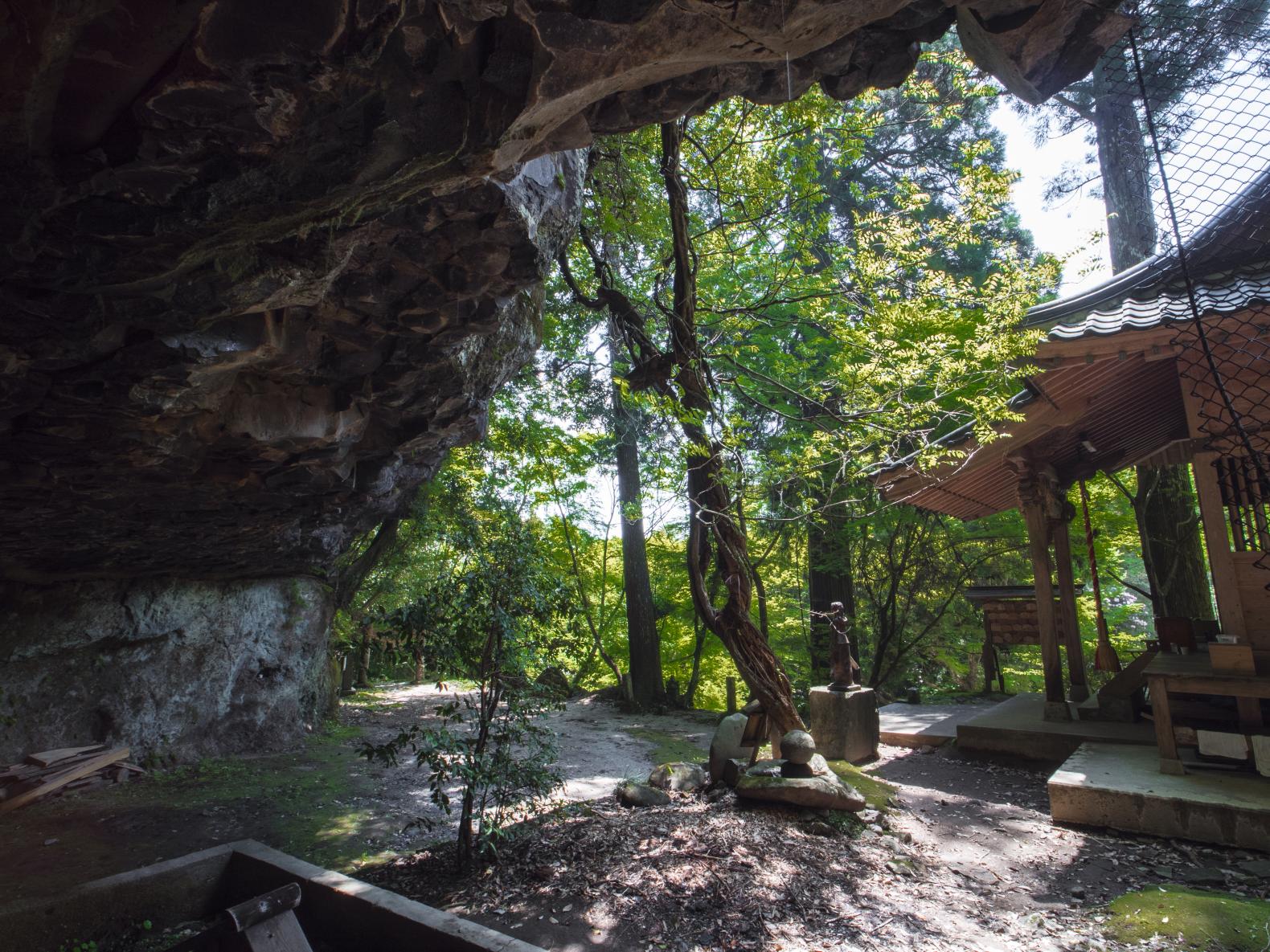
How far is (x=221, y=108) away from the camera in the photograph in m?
1.82

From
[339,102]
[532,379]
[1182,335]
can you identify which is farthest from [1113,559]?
[339,102]

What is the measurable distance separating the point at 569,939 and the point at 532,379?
7410mm

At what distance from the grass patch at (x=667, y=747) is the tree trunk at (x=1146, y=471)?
6.98 meters

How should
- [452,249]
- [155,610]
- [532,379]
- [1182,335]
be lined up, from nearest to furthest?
1. [452,249]
2. [1182,335]
3. [155,610]
4. [532,379]

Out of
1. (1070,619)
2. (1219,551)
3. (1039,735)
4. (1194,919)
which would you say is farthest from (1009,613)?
(1194,919)

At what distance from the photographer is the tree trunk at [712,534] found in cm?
568

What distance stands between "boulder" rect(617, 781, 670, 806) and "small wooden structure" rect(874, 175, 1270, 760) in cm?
352

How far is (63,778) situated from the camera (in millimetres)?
6809

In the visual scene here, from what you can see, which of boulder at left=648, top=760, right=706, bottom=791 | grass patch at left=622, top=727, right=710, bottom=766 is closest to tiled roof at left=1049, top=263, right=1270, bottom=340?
boulder at left=648, top=760, right=706, bottom=791

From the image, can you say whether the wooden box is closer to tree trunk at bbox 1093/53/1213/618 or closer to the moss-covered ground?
tree trunk at bbox 1093/53/1213/618

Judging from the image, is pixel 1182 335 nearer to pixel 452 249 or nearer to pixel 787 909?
pixel 787 909

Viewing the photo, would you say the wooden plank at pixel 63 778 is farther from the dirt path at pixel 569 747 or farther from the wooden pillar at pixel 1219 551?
the wooden pillar at pixel 1219 551

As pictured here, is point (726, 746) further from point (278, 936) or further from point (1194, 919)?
point (278, 936)

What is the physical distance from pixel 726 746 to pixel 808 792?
138 centimetres
